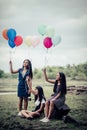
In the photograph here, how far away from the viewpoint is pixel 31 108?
3928mm

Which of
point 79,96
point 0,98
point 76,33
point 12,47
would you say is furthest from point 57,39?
point 0,98

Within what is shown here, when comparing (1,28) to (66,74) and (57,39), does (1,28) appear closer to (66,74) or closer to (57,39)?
(57,39)

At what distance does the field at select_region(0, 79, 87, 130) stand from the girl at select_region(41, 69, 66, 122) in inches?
3.1

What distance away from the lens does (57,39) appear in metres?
3.96

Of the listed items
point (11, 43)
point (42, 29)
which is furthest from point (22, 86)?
point (42, 29)

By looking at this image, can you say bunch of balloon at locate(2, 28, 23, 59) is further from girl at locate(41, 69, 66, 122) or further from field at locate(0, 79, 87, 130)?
girl at locate(41, 69, 66, 122)

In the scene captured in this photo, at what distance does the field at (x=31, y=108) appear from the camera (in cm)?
374

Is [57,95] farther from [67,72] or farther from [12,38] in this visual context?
[12,38]

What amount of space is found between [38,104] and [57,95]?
1.05 ft

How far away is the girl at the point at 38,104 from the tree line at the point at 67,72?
22 centimetres

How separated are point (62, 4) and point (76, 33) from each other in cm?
52

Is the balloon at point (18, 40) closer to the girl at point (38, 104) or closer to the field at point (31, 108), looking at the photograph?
the field at point (31, 108)

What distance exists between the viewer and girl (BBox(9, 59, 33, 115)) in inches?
156

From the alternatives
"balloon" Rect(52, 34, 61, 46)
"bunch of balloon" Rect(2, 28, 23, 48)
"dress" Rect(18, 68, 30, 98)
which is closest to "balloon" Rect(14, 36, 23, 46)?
"bunch of balloon" Rect(2, 28, 23, 48)
